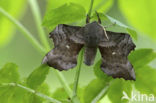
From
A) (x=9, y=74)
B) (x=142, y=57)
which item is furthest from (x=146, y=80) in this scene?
(x=9, y=74)

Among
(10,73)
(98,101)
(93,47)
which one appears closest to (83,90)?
(98,101)

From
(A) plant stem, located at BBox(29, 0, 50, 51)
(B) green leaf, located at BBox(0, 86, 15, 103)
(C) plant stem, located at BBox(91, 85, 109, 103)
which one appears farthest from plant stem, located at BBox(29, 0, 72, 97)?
(B) green leaf, located at BBox(0, 86, 15, 103)

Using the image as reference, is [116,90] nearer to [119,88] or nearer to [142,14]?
[119,88]

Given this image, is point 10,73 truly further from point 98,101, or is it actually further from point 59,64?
point 98,101

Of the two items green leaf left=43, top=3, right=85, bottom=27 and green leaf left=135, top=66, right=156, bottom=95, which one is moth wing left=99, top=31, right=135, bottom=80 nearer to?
green leaf left=135, top=66, right=156, bottom=95

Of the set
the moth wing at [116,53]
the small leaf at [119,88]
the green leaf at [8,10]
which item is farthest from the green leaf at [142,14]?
the green leaf at [8,10]

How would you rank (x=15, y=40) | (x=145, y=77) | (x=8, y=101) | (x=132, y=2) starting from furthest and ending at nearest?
1. (x=15, y=40)
2. (x=132, y=2)
3. (x=145, y=77)
4. (x=8, y=101)

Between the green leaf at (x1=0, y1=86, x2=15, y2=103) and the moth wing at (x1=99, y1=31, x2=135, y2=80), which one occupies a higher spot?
the green leaf at (x1=0, y1=86, x2=15, y2=103)
